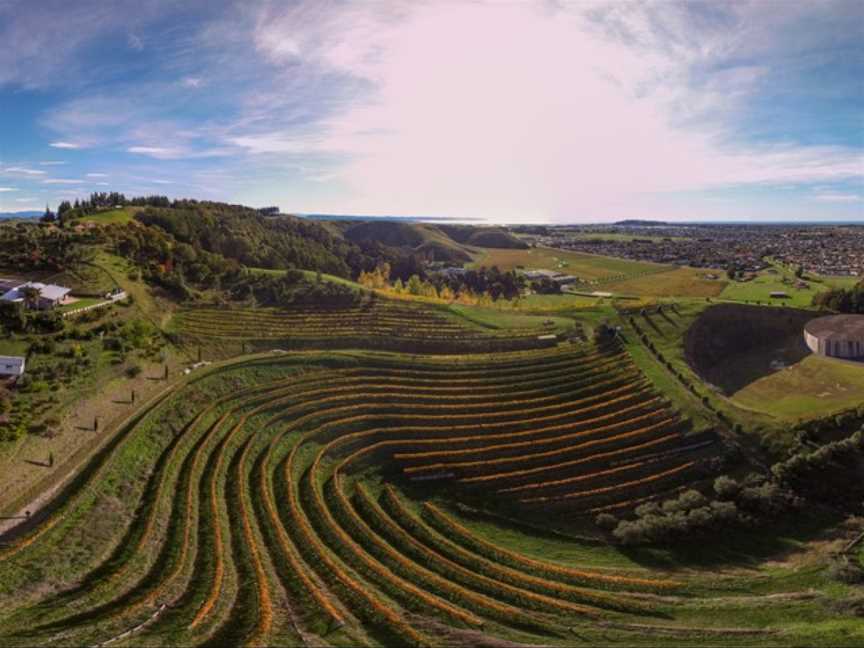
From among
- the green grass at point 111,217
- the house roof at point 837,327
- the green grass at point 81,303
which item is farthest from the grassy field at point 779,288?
the green grass at point 111,217

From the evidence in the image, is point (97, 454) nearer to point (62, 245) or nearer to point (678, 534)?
point (678, 534)

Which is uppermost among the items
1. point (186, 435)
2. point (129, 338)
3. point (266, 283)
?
point (266, 283)

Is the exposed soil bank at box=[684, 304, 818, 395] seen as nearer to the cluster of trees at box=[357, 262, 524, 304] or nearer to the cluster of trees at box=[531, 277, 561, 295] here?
the cluster of trees at box=[357, 262, 524, 304]


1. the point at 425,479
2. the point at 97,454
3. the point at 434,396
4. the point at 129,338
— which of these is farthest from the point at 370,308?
the point at 97,454

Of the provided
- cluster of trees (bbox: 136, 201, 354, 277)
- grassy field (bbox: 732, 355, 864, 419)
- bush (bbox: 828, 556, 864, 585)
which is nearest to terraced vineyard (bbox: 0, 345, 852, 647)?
bush (bbox: 828, 556, 864, 585)

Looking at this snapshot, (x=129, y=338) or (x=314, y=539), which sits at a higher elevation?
(x=129, y=338)

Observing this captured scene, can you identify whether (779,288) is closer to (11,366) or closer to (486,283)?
(486,283)
